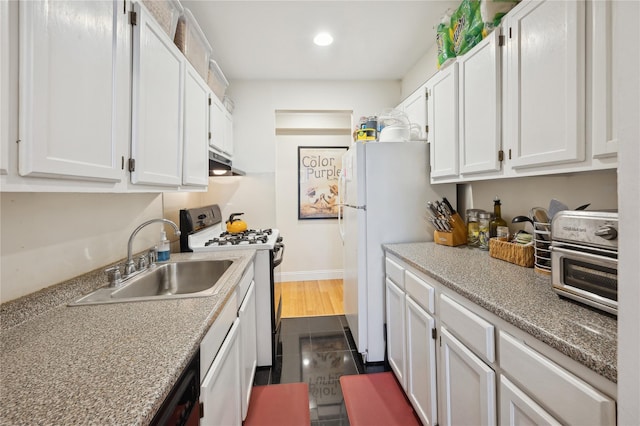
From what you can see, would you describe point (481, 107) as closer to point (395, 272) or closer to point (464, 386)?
point (395, 272)

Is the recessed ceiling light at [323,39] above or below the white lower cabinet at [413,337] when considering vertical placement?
above

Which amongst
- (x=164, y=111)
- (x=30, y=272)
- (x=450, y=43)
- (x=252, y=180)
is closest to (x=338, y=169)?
(x=252, y=180)

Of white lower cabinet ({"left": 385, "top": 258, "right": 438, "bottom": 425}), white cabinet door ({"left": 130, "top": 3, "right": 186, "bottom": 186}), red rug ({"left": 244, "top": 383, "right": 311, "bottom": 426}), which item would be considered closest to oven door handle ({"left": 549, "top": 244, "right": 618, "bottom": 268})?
white lower cabinet ({"left": 385, "top": 258, "right": 438, "bottom": 425})

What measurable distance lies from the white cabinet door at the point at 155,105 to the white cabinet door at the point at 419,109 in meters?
1.72

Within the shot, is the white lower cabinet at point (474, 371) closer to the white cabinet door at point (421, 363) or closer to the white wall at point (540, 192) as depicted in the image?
the white cabinet door at point (421, 363)

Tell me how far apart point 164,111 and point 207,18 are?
120 cm

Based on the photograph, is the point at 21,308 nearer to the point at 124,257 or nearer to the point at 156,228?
the point at 124,257

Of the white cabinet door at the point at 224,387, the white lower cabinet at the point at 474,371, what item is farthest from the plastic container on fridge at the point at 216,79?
the white lower cabinet at the point at 474,371

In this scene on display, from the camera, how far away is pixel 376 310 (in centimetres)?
202

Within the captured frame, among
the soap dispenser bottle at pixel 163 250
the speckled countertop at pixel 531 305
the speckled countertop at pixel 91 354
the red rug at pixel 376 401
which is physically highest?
the soap dispenser bottle at pixel 163 250

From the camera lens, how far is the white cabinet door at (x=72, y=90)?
2.17 feet

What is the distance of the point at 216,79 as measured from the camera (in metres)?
2.33

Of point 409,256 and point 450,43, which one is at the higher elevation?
point 450,43

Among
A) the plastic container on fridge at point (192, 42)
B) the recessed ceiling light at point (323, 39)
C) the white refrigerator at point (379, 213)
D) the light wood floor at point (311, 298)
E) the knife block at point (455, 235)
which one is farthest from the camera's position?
the light wood floor at point (311, 298)
